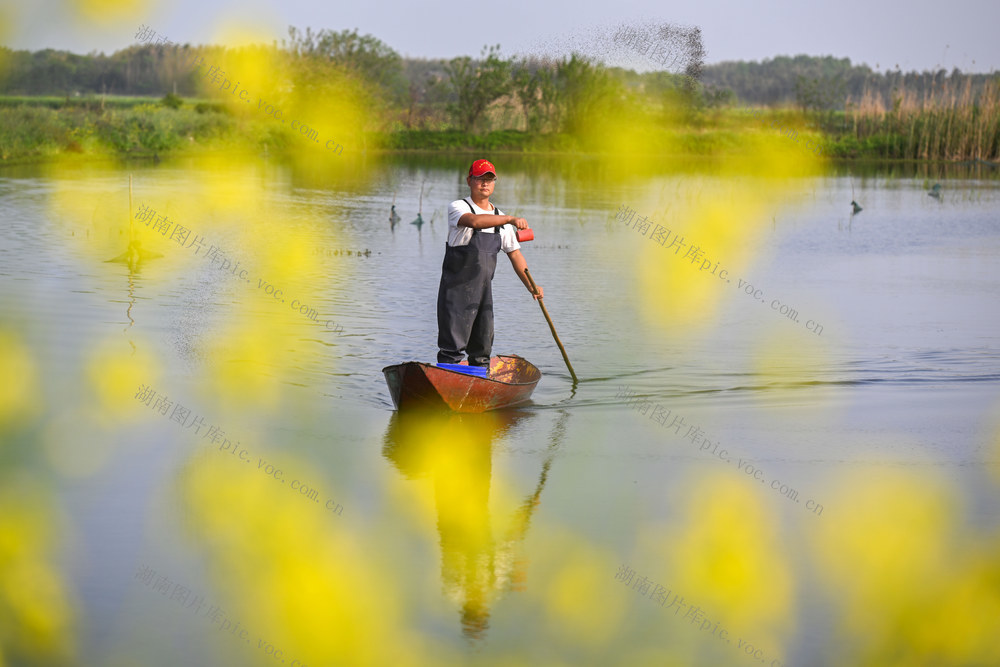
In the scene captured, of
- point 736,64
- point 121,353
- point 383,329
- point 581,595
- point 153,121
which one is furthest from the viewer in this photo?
point 736,64

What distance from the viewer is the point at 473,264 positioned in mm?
8523

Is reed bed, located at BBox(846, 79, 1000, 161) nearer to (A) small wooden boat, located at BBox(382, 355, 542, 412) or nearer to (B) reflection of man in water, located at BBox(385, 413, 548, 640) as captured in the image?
(A) small wooden boat, located at BBox(382, 355, 542, 412)

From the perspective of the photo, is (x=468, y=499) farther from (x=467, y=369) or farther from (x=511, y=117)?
(x=511, y=117)

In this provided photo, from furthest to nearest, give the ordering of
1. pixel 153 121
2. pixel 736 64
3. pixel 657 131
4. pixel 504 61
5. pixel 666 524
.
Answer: pixel 736 64 < pixel 504 61 < pixel 657 131 < pixel 153 121 < pixel 666 524

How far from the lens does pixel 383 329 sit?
12555 mm

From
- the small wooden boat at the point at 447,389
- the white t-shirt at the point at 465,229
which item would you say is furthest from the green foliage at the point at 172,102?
the white t-shirt at the point at 465,229

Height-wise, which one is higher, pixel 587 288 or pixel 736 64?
pixel 736 64

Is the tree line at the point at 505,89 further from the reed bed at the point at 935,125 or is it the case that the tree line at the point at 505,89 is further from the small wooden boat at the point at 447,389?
the small wooden boat at the point at 447,389

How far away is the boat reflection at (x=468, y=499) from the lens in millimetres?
5555

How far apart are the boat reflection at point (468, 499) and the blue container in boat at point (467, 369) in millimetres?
333

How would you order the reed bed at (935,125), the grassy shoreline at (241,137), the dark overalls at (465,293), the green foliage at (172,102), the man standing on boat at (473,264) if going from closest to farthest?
the man standing on boat at (473,264)
the dark overalls at (465,293)
the grassy shoreline at (241,137)
the reed bed at (935,125)
the green foliage at (172,102)

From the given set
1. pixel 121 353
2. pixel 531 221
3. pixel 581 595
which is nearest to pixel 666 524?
pixel 581 595

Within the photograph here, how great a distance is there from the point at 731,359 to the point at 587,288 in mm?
4922

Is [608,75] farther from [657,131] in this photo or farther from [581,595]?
[581,595]
